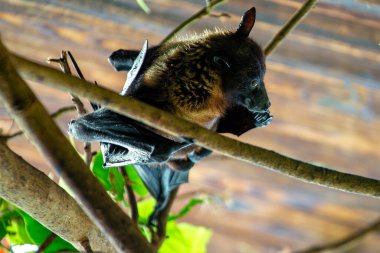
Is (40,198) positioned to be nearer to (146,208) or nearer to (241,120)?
(241,120)

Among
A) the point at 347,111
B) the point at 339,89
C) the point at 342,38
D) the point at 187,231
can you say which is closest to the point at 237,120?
the point at 187,231

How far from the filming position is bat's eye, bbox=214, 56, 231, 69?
1.16 m

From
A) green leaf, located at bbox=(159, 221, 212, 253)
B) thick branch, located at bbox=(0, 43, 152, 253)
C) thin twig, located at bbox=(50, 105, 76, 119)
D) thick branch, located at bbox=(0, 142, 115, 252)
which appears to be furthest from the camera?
green leaf, located at bbox=(159, 221, 212, 253)

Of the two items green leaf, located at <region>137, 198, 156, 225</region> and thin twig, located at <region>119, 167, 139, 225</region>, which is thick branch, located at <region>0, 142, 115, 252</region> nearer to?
thin twig, located at <region>119, 167, 139, 225</region>

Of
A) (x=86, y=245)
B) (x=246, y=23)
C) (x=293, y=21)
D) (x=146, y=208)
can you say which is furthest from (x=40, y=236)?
(x=293, y=21)

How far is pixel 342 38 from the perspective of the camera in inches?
75.4

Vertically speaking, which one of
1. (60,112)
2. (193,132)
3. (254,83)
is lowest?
(60,112)

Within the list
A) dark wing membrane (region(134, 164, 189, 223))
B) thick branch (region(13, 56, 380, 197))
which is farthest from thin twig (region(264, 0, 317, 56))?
thick branch (region(13, 56, 380, 197))

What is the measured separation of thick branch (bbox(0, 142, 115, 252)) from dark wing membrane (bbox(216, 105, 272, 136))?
1.25 feet

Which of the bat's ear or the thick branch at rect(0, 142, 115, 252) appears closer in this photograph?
the thick branch at rect(0, 142, 115, 252)

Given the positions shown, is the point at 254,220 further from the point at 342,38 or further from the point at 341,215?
the point at 342,38

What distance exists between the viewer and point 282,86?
2314mm

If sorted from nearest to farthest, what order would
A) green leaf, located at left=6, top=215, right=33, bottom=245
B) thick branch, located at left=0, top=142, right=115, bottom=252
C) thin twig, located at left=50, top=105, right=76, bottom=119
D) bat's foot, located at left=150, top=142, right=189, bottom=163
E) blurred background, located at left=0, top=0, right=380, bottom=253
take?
thick branch, located at left=0, top=142, right=115, bottom=252 < bat's foot, located at left=150, top=142, right=189, bottom=163 < green leaf, located at left=6, top=215, right=33, bottom=245 < thin twig, located at left=50, top=105, right=76, bottom=119 < blurred background, located at left=0, top=0, right=380, bottom=253

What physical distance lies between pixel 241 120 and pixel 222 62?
12 centimetres
